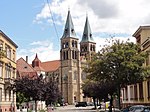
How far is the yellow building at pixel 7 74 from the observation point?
58.2m

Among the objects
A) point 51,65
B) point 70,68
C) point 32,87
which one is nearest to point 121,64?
point 32,87

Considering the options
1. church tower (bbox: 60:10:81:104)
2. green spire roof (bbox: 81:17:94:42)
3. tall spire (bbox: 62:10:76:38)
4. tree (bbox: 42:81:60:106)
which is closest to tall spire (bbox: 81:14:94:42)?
green spire roof (bbox: 81:17:94:42)

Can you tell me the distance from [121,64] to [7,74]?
23772 millimetres

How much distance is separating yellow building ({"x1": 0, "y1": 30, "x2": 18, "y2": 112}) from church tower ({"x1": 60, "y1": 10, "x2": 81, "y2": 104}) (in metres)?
93.9

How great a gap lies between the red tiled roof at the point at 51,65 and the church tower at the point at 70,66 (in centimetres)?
1514

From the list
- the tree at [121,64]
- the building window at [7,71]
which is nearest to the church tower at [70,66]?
the building window at [7,71]

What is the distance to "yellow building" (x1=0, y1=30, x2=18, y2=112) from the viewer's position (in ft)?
191

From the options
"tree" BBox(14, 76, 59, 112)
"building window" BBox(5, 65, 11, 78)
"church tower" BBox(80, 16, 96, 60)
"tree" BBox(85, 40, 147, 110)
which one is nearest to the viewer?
"tree" BBox(85, 40, 147, 110)

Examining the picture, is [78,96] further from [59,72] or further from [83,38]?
[83,38]

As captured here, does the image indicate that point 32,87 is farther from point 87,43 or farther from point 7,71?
point 87,43

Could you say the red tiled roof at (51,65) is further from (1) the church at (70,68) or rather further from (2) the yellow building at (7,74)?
(2) the yellow building at (7,74)

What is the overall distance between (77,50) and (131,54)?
121901 millimetres

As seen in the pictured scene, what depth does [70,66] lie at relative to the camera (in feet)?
531

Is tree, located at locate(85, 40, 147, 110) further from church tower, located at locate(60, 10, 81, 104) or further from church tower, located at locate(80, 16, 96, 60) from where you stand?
church tower, located at locate(80, 16, 96, 60)
